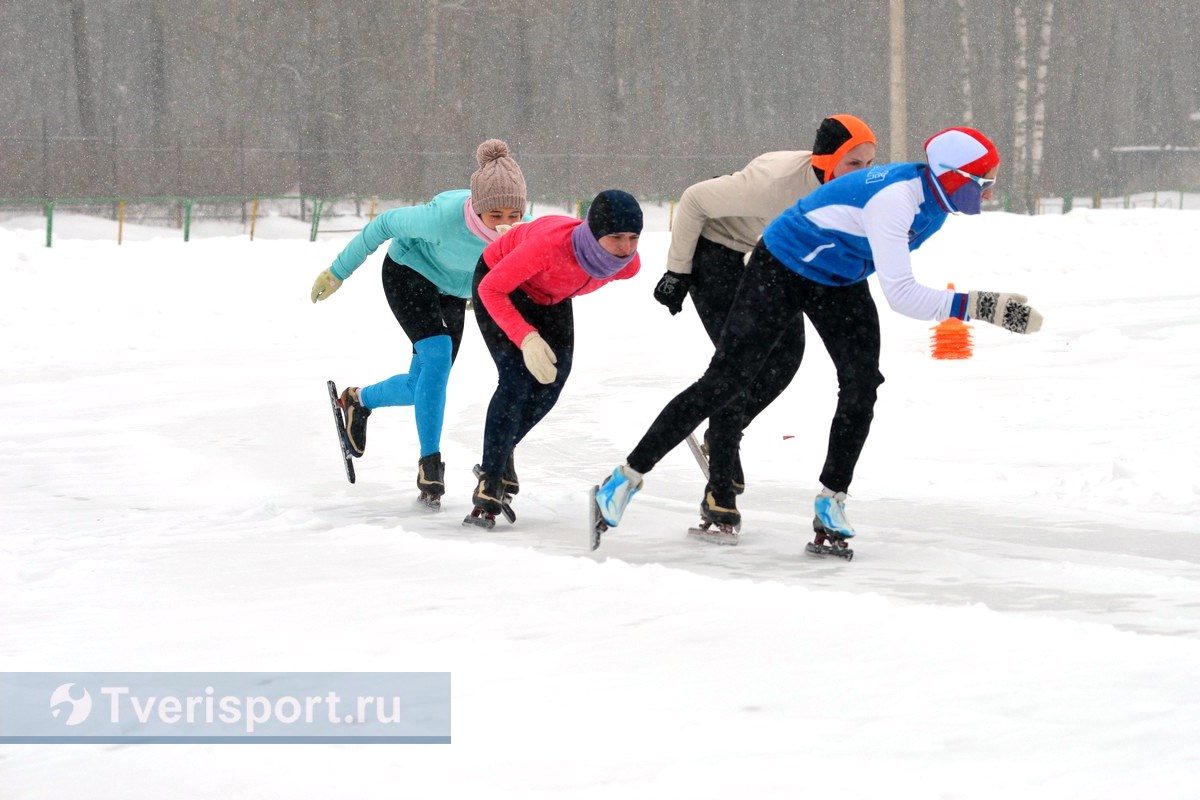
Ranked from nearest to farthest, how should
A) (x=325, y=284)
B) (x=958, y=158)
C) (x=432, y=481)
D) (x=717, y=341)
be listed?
(x=958, y=158), (x=717, y=341), (x=432, y=481), (x=325, y=284)

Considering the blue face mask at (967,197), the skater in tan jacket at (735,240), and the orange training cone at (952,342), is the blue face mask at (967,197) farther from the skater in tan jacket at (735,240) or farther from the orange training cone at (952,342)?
the orange training cone at (952,342)

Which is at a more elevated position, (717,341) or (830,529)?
(717,341)

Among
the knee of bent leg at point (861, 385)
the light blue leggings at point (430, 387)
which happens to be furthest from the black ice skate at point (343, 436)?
the knee of bent leg at point (861, 385)

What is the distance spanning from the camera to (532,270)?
18.6 feet

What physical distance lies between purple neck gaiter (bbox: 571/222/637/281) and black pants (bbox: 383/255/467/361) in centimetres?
116

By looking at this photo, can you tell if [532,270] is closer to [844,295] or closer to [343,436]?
[844,295]

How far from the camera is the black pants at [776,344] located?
5.26 meters

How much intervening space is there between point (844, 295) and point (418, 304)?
85.7 inches

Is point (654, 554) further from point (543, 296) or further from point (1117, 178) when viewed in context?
point (1117, 178)

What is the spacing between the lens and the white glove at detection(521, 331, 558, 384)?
566cm

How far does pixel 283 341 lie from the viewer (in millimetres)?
15109

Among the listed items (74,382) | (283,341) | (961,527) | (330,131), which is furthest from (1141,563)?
(330,131)

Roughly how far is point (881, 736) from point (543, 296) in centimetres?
312

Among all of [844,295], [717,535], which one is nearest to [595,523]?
[717,535]
